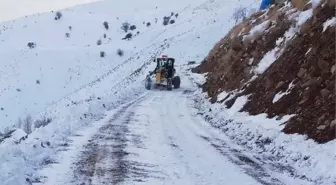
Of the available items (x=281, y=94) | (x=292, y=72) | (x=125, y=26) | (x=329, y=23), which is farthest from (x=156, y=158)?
(x=125, y=26)

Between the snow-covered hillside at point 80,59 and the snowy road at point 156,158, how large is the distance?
93 centimetres

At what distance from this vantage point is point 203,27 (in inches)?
2480

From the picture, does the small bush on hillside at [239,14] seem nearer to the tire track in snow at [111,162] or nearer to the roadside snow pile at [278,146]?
the roadside snow pile at [278,146]

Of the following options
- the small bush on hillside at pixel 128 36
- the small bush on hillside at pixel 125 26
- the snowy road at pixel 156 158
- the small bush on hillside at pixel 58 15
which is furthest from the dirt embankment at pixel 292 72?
the small bush on hillside at pixel 58 15

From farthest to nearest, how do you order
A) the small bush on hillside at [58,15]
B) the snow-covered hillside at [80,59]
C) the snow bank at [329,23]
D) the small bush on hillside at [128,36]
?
the small bush on hillside at [58,15]
the small bush on hillside at [128,36]
the snow-covered hillside at [80,59]
the snow bank at [329,23]

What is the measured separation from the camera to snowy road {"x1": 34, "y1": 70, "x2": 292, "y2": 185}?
8.11 meters

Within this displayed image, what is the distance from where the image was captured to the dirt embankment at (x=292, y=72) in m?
11.6

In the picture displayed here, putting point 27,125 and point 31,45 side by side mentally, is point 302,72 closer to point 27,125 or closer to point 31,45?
point 27,125

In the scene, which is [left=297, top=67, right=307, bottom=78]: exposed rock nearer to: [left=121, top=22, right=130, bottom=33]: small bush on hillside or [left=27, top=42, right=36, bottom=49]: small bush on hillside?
[left=27, top=42, right=36, bottom=49]: small bush on hillside

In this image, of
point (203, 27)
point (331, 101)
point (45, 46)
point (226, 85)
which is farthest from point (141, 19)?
point (331, 101)

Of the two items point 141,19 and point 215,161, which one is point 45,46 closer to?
point 141,19

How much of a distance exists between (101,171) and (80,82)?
2020 inches

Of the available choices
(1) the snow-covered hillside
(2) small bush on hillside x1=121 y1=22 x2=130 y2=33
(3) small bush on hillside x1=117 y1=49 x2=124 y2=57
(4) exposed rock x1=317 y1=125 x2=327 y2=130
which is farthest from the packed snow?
(2) small bush on hillside x1=121 y1=22 x2=130 y2=33

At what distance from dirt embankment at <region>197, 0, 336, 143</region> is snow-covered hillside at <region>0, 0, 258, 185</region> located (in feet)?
18.6
